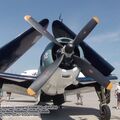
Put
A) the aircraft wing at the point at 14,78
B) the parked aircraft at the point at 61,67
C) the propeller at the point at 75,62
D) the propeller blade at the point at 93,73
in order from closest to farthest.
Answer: the propeller at the point at 75,62 → the parked aircraft at the point at 61,67 → the propeller blade at the point at 93,73 → the aircraft wing at the point at 14,78

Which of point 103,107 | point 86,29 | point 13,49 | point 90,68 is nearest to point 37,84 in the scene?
point 90,68

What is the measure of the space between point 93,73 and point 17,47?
674cm

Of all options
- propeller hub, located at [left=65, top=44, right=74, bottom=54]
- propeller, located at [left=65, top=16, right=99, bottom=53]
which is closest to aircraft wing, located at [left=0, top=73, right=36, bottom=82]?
propeller hub, located at [left=65, top=44, right=74, bottom=54]

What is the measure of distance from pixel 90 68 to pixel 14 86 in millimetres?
4979

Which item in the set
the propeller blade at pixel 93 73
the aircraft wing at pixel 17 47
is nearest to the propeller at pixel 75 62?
the propeller blade at pixel 93 73

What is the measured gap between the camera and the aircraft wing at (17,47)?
1964cm

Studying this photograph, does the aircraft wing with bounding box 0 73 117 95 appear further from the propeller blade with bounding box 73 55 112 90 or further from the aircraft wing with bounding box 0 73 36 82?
the propeller blade with bounding box 73 55 112 90

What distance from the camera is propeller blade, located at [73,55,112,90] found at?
15.0m

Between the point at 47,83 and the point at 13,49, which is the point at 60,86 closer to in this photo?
the point at 47,83

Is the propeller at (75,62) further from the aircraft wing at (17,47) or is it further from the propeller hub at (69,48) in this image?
the aircraft wing at (17,47)

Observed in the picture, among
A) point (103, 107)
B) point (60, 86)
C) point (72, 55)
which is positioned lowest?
point (103, 107)

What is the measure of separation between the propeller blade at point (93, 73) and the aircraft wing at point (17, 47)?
5750 millimetres

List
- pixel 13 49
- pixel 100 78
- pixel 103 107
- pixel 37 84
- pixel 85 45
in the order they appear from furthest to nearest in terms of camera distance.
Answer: pixel 13 49 < pixel 85 45 < pixel 103 107 < pixel 100 78 < pixel 37 84

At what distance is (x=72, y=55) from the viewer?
1495 cm
